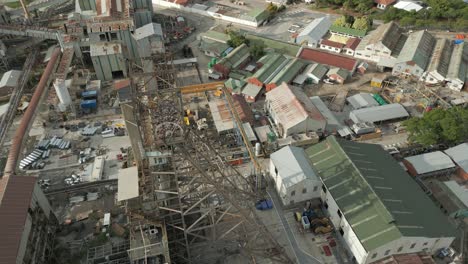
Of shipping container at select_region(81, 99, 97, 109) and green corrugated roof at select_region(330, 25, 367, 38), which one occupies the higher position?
green corrugated roof at select_region(330, 25, 367, 38)

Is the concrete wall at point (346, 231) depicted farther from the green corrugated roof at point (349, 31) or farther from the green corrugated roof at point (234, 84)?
the green corrugated roof at point (349, 31)

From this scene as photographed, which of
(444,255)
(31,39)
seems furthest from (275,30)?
(444,255)

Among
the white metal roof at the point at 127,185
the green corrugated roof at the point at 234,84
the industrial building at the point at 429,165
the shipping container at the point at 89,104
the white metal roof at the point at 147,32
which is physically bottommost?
the industrial building at the point at 429,165

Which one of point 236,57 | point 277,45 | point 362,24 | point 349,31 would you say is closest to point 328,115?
point 236,57

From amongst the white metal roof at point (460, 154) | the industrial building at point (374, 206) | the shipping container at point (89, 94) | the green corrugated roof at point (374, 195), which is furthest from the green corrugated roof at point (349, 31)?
the shipping container at point (89, 94)

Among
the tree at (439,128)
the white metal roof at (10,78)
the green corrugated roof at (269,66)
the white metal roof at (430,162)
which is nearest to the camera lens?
the white metal roof at (430,162)

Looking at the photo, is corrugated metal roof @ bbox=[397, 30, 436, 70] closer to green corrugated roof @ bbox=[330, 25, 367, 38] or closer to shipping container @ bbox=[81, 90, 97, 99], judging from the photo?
green corrugated roof @ bbox=[330, 25, 367, 38]

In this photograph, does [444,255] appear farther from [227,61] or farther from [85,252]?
[227,61]

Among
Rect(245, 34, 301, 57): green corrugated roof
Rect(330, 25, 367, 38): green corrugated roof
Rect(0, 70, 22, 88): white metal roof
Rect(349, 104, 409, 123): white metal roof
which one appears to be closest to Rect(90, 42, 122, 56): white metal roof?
Rect(0, 70, 22, 88): white metal roof
